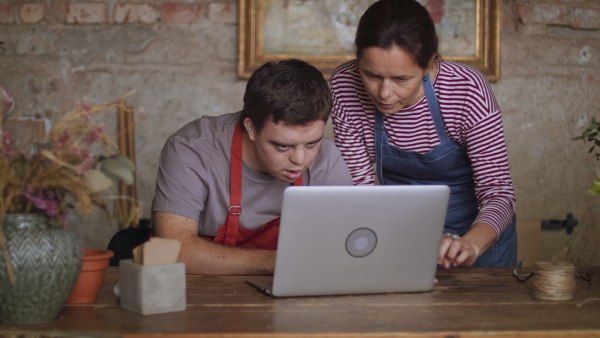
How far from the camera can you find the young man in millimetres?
2150

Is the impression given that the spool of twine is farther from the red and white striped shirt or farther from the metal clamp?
the metal clamp

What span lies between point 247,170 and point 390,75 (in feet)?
1.69

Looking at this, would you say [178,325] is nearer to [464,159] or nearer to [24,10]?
[464,159]

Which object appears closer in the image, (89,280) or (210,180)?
(89,280)

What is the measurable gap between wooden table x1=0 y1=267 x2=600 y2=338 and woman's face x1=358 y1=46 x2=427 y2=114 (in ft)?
2.09

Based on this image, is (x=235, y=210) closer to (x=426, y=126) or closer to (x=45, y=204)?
(x=426, y=126)

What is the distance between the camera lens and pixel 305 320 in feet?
5.23

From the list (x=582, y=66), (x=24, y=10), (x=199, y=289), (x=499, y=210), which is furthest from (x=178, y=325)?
(x=582, y=66)

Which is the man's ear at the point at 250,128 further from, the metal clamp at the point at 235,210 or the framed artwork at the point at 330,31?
A: the framed artwork at the point at 330,31

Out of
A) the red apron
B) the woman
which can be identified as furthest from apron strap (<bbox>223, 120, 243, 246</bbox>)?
the woman

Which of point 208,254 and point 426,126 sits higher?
point 426,126

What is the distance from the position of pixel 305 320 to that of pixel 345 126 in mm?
1172

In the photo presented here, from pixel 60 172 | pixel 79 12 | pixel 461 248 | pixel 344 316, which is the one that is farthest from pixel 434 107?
pixel 79 12

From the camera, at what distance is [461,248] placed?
2.11m
